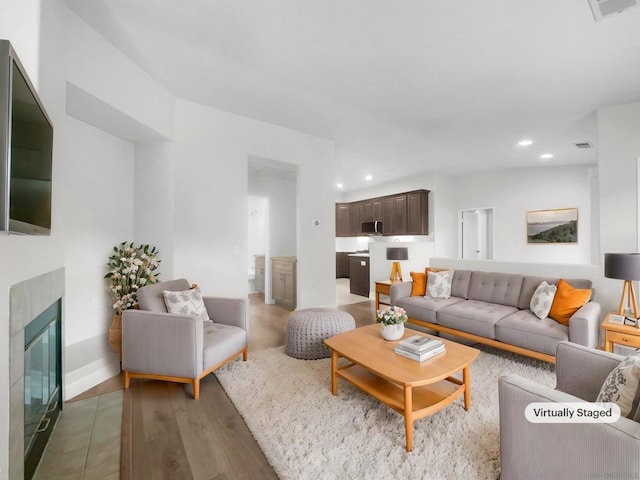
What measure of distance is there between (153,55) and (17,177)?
2145mm

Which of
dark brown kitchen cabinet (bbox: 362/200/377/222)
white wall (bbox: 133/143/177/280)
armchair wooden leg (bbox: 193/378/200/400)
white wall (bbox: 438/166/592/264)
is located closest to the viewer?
armchair wooden leg (bbox: 193/378/200/400)

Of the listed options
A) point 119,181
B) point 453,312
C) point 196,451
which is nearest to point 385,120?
point 453,312

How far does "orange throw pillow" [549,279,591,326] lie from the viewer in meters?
2.79

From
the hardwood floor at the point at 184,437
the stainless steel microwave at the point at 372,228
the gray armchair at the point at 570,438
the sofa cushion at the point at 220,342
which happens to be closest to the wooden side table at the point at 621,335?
the gray armchair at the point at 570,438

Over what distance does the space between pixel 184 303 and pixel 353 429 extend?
1.80m

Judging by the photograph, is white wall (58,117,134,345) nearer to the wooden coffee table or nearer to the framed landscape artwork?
the wooden coffee table

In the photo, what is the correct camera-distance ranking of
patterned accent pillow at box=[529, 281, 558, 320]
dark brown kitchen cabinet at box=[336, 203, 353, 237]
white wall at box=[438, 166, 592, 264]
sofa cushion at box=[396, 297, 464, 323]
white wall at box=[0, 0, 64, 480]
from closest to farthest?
1. white wall at box=[0, 0, 64, 480]
2. patterned accent pillow at box=[529, 281, 558, 320]
3. sofa cushion at box=[396, 297, 464, 323]
4. white wall at box=[438, 166, 592, 264]
5. dark brown kitchen cabinet at box=[336, 203, 353, 237]

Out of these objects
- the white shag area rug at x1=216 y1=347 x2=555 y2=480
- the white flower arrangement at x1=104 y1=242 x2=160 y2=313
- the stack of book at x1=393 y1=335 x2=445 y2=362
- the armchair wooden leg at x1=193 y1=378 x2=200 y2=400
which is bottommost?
the white shag area rug at x1=216 y1=347 x2=555 y2=480

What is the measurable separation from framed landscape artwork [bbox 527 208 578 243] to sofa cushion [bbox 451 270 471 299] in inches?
125

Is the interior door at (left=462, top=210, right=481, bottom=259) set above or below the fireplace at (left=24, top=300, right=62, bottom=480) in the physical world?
→ above

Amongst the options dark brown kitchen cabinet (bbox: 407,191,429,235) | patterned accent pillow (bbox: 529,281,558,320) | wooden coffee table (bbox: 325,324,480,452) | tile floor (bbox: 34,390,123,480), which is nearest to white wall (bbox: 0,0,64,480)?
tile floor (bbox: 34,390,123,480)

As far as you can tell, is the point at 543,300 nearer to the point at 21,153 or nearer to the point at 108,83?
the point at 21,153

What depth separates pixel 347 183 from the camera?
8008mm

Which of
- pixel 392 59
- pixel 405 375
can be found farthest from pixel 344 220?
pixel 405 375
